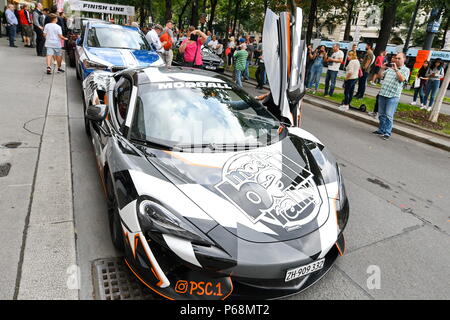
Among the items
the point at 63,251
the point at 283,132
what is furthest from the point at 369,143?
the point at 63,251

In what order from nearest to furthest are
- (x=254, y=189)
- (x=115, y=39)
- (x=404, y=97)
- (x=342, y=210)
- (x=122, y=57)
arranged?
(x=254, y=189) → (x=342, y=210) → (x=122, y=57) → (x=115, y=39) → (x=404, y=97)

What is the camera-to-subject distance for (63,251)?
107 inches

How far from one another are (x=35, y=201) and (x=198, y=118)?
75.6 inches

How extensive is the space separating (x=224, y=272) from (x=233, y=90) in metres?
2.30

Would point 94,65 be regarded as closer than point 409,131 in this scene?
Yes

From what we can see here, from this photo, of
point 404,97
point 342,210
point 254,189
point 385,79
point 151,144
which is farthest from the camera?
point 404,97

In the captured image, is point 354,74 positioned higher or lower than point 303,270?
higher

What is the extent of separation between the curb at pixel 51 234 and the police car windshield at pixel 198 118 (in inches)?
44.3

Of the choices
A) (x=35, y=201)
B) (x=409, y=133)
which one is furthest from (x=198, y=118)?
(x=409, y=133)

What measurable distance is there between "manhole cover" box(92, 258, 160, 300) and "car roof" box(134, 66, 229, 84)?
1.85m

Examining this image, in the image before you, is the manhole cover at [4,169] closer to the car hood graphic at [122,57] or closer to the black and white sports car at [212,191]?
the black and white sports car at [212,191]

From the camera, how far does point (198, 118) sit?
3.14 m

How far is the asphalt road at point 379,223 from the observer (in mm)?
2656

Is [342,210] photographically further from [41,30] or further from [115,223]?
[41,30]
